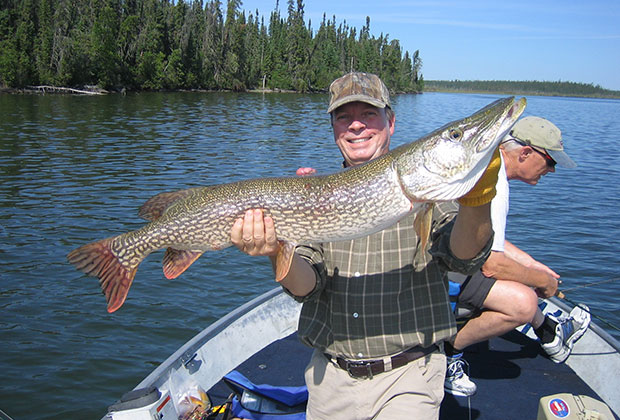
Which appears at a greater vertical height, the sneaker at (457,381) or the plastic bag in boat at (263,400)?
the sneaker at (457,381)

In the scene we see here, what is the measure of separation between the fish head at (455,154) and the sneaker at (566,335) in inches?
110

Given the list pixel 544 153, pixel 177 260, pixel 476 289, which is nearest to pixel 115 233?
pixel 177 260

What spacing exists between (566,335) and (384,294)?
270 cm

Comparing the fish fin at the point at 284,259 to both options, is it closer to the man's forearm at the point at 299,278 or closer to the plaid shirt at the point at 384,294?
the man's forearm at the point at 299,278

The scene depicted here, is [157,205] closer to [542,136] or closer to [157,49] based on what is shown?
[542,136]

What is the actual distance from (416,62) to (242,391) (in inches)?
5498

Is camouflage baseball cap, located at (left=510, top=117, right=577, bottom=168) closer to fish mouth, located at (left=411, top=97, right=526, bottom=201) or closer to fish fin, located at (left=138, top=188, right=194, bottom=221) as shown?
fish mouth, located at (left=411, top=97, right=526, bottom=201)

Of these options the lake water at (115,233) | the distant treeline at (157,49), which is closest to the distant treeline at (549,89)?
the distant treeline at (157,49)

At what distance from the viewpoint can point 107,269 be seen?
9.14ft

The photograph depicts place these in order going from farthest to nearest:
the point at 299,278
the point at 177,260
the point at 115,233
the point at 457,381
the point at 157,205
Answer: the point at 115,233 → the point at 457,381 → the point at 157,205 → the point at 177,260 → the point at 299,278

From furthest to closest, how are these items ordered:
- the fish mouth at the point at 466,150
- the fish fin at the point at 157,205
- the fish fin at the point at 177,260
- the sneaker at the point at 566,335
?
the sneaker at the point at 566,335 → the fish fin at the point at 157,205 → the fish fin at the point at 177,260 → the fish mouth at the point at 466,150

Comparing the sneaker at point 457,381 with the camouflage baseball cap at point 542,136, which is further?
the camouflage baseball cap at point 542,136

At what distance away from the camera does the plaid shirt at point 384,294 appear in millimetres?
2434

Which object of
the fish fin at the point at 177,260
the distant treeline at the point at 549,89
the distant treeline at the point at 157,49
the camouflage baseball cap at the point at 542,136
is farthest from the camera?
the distant treeline at the point at 549,89
